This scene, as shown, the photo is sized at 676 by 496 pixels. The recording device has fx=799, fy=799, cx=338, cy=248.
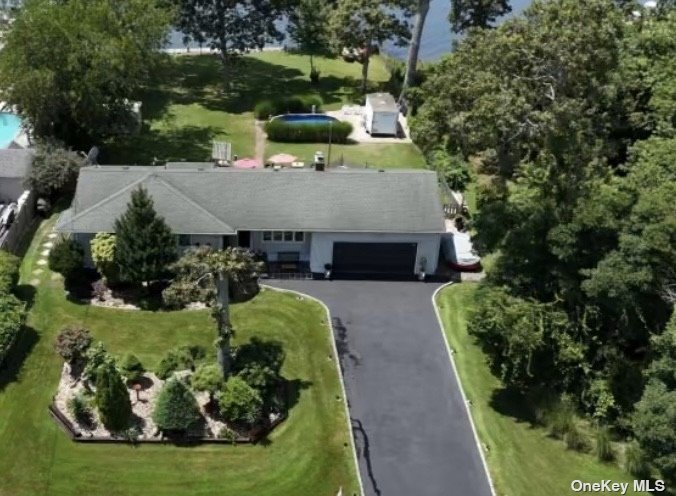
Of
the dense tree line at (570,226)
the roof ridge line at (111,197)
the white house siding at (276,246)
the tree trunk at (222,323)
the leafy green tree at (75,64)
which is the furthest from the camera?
the leafy green tree at (75,64)

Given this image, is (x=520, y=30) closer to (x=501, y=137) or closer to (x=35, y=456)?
(x=501, y=137)

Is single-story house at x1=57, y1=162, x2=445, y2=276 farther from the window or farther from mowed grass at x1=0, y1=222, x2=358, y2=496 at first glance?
mowed grass at x1=0, y1=222, x2=358, y2=496

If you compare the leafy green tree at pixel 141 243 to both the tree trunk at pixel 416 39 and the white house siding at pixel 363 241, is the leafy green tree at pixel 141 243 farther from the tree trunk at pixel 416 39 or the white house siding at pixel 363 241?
the tree trunk at pixel 416 39

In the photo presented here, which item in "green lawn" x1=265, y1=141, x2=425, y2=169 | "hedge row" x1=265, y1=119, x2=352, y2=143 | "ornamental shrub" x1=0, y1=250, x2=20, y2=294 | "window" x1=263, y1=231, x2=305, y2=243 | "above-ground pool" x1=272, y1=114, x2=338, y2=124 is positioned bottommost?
"ornamental shrub" x1=0, y1=250, x2=20, y2=294

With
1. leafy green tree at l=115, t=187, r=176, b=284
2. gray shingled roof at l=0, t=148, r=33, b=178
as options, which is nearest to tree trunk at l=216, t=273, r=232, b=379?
leafy green tree at l=115, t=187, r=176, b=284

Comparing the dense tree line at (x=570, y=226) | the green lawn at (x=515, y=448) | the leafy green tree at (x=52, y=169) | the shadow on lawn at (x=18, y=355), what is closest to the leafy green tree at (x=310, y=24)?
the dense tree line at (x=570, y=226)
